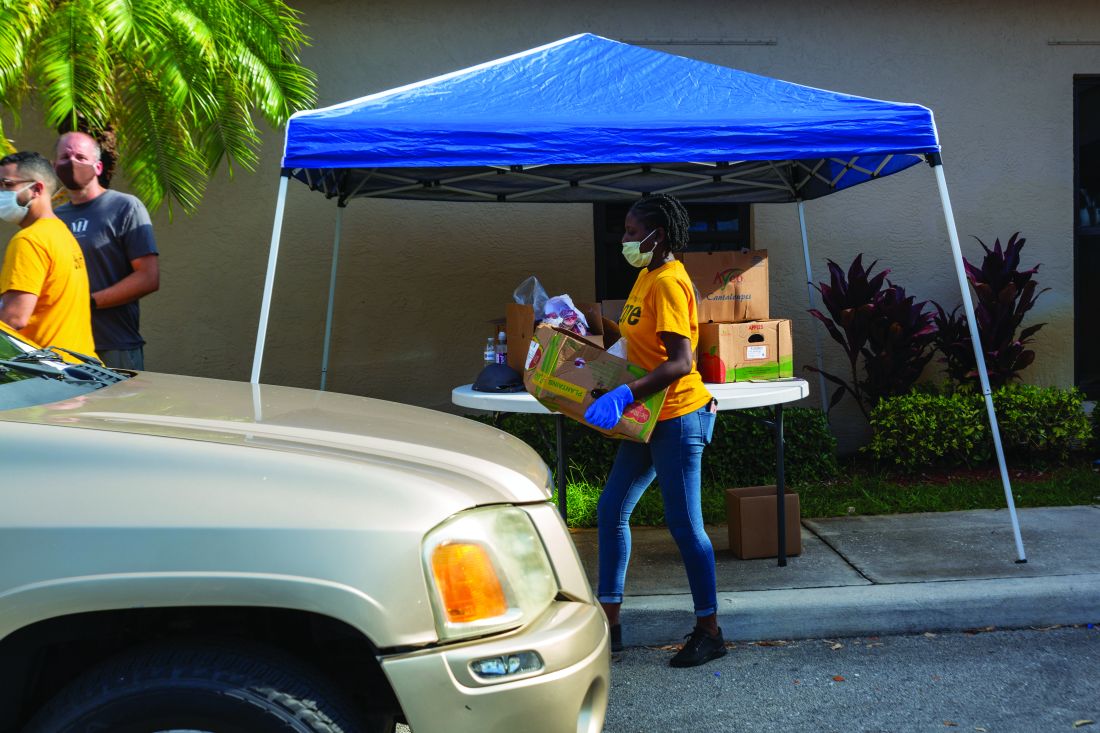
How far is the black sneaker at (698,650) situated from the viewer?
402cm

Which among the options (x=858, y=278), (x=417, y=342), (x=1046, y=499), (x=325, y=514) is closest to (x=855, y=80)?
(x=858, y=278)

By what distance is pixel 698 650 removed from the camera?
13.2 feet

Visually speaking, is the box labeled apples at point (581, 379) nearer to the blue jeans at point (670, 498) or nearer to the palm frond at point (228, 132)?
the blue jeans at point (670, 498)

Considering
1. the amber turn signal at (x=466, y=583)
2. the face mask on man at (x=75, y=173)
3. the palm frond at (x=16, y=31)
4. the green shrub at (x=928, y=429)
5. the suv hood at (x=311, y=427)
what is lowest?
the green shrub at (x=928, y=429)

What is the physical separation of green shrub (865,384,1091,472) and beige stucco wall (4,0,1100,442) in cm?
81

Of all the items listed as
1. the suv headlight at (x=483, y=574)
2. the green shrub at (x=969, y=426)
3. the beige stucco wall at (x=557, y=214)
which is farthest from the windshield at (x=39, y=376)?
the green shrub at (x=969, y=426)

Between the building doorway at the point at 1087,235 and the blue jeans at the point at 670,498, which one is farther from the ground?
the building doorway at the point at 1087,235

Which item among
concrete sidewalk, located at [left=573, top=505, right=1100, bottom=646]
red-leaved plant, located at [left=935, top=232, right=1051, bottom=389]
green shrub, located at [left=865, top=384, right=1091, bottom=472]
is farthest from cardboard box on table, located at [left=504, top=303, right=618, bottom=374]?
red-leaved plant, located at [left=935, top=232, right=1051, bottom=389]

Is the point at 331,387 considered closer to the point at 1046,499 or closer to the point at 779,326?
the point at 779,326

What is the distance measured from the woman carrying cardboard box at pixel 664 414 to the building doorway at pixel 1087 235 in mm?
5681

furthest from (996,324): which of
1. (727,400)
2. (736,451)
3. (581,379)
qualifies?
(581,379)

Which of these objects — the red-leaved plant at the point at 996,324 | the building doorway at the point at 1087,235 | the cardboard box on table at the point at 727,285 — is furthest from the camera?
the building doorway at the point at 1087,235

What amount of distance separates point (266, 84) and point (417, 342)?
2.38 meters

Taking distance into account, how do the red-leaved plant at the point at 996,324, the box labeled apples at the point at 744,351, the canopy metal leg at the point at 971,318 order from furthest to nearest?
1. the red-leaved plant at the point at 996,324
2. the box labeled apples at the point at 744,351
3. the canopy metal leg at the point at 971,318
